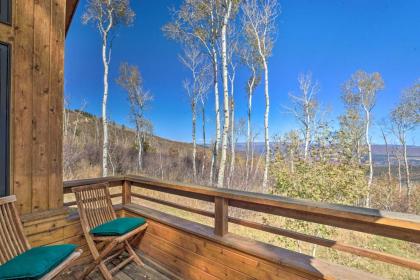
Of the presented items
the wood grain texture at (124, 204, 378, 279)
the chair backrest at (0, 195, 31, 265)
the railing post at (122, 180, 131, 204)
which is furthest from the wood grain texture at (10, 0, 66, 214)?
the wood grain texture at (124, 204, 378, 279)

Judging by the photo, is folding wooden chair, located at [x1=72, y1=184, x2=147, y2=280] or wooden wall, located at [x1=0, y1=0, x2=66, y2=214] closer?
wooden wall, located at [x1=0, y1=0, x2=66, y2=214]

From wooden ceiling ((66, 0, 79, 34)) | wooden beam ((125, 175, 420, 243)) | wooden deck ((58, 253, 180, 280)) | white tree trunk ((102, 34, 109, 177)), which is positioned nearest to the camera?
wooden beam ((125, 175, 420, 243))

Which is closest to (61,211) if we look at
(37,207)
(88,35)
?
(37,207)

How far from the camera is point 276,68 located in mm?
12945

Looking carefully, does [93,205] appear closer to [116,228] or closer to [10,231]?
[116,228]

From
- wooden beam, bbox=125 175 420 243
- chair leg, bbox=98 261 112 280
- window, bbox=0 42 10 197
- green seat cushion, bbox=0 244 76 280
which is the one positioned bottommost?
chair leg, bbox=98 261 112 280

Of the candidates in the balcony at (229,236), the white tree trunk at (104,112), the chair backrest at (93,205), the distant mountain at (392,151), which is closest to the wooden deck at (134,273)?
the balcony at (229,236)

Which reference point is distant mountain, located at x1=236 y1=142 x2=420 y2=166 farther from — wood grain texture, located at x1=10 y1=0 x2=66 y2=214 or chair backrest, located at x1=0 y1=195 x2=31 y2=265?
chair backrest, located at x1=0 y1=195 x2=31 y2=265

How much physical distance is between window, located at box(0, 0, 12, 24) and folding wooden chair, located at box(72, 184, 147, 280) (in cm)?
152

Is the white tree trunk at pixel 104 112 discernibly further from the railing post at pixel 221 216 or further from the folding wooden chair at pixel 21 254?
the railing post at pixel 221 216

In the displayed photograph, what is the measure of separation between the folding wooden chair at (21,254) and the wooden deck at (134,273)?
29.8 inches

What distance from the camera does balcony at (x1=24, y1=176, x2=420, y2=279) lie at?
1.29 metres

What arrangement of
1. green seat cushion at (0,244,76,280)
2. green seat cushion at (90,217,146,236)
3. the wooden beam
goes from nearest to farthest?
the wooden beam < green seat cushion at (0,244,76,280) < green seat cushion at (90,217,146,236)

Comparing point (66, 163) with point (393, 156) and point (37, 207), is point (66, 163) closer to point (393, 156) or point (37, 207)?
point (37, 207)
